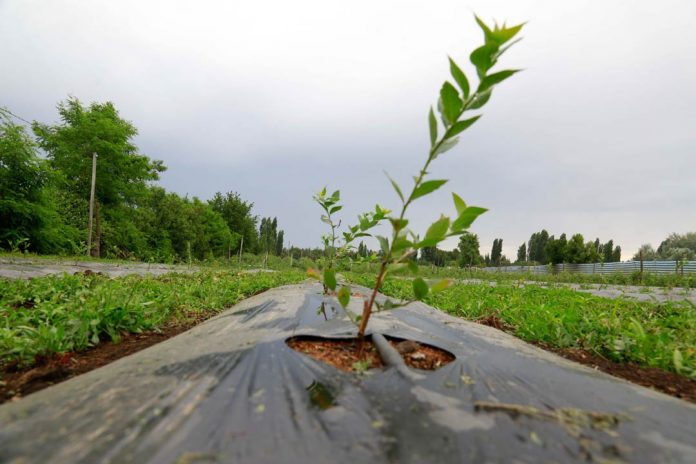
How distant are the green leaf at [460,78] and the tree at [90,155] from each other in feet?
61.7

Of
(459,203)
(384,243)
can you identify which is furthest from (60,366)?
(459,203)

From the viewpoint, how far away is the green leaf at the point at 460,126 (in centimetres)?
115

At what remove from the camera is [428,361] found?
1.53 metres

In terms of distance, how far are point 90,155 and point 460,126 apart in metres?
20.6

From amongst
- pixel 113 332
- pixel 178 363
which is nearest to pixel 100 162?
pixel 113 332

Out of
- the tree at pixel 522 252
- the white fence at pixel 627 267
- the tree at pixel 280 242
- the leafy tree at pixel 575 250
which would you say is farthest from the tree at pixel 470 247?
the tree at pixel 280 242

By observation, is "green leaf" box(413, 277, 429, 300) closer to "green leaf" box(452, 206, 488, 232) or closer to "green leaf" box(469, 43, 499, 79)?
"green leaf" box(452, 206, 488, 232)

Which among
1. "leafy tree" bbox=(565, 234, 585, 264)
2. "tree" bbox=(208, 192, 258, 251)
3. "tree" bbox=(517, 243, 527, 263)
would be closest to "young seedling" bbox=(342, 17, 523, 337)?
"tree" bbox=(208, 192, 258, 251)

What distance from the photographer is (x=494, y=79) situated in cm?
109

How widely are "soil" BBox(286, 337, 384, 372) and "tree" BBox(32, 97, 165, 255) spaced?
18088 millimetres

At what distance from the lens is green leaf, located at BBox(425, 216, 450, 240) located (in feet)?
4.02

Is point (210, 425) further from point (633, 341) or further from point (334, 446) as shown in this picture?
point (633, 341)

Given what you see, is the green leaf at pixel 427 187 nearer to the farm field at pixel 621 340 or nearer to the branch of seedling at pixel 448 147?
the branch of seedling at pixel 448 147

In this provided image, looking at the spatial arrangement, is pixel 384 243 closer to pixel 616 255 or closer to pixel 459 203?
pixel 459 203
